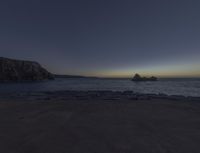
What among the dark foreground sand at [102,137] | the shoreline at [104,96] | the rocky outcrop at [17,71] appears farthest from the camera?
the rocky outcrop at [17,71]

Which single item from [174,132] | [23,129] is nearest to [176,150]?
[174,132]

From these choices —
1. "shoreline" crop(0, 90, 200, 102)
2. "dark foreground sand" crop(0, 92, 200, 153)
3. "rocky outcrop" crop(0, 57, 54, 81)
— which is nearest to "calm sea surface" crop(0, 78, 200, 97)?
"shoreline" crop(0, 90, 200, 102)

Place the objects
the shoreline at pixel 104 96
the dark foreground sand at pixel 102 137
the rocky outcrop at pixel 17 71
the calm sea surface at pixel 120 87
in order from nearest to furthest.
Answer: the dark foreground sand at pixel 102 137, the shoreline at pixel 104 96, the calm sea surface at pixel 120 87, the rocky outcrop at pixel 17 71

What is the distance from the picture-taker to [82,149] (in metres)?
4.14

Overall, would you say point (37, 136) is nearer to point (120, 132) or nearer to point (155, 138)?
point (120, 132)

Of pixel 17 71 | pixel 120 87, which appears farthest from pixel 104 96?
pixel 17 71

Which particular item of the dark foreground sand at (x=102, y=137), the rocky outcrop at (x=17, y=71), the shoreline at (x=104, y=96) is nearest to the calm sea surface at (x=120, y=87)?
the shoreline at (x=104, y=96)

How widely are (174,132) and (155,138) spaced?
1.07 m

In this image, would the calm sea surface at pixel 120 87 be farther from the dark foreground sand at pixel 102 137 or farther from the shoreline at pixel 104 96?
the dark foreground sand at pixel 102 137

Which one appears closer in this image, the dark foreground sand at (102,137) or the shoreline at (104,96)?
the dark foreground sand at (102,137)

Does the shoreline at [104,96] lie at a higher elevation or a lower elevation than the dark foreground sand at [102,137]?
lower

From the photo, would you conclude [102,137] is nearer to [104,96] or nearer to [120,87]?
[104,96]

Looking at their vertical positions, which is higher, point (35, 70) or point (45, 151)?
point (35, 70)

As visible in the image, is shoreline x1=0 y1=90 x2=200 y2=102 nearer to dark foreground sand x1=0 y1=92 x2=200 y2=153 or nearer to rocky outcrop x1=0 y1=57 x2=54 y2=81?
dark foreground sand x1=0 y1=92 x2=200 y2=153
